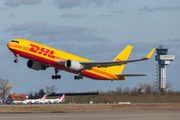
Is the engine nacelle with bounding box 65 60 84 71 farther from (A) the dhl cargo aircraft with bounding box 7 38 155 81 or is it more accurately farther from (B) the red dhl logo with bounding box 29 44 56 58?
(B) the red dhl logo with bounding box 29 44 56 58

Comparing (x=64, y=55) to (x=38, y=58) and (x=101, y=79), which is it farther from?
(x=101, y=79)

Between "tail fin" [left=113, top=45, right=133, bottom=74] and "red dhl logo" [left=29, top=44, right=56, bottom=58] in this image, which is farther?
"tail fin" [left=113, top=45, right=133, bottom=74]

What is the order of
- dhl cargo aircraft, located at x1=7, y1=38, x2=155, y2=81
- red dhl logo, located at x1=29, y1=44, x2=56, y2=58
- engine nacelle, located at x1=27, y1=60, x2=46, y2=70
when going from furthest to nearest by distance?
engine nacelle, located at x1=27, y1=60, x2=46, y2=70, red dhl logo, located at x1=29, y1=44, x2=56, y2=58, dhl cargo aircraft, located at x1=7, y1=38, x2=155, y2=81

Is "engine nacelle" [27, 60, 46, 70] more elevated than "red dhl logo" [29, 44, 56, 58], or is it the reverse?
A: "red dhl logo" [29, 44, 56, 58]

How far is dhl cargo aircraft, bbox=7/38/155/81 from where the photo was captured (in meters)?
52.1

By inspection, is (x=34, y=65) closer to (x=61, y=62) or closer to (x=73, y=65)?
(x=61, y=62)

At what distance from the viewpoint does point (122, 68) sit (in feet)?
240

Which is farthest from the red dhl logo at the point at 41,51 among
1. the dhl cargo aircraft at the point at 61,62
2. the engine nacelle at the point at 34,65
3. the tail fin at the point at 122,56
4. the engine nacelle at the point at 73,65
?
the tail fin at the point at 122,56

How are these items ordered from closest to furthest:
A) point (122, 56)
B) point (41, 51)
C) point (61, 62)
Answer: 1. point (41, 51)
2. point (61, 62)
3. point (122, 56)

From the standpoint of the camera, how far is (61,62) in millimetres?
55781

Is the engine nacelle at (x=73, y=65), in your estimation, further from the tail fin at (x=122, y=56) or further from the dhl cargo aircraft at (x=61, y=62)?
the tail fin at (x=122, y=56)

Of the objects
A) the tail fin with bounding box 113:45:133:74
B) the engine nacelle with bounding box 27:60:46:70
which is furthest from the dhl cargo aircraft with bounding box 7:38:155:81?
the tail fin with bounding box 113:45:133:74

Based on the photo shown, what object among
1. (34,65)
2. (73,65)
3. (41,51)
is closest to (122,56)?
(73,65)

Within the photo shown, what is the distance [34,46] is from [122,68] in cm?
2727
